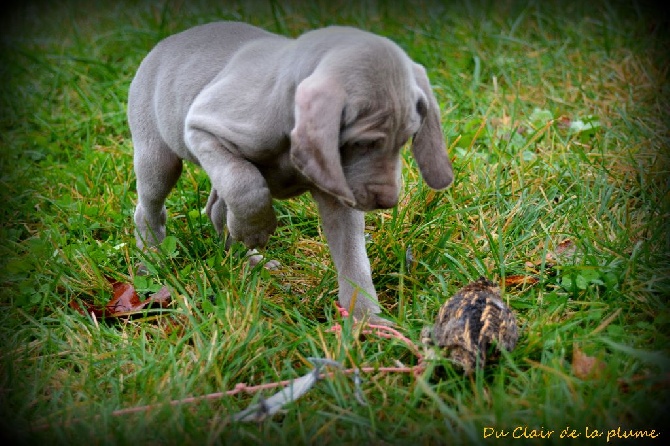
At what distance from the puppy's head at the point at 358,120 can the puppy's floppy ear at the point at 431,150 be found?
139 mm

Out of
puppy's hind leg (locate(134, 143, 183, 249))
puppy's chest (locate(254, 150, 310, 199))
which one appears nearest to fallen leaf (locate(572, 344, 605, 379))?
puppy's chest (locate(254, 150, 310, 199))

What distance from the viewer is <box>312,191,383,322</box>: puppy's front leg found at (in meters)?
3.94

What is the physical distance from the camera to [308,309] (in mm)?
4066

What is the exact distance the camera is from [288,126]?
361 centimetres

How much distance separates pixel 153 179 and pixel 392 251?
1.44m

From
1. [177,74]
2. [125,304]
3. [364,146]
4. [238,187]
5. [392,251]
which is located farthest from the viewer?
[392,251]

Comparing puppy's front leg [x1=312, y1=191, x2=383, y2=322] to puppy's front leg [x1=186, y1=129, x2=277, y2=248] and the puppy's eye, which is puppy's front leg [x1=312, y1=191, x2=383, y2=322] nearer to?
puppy's front leg [x1=186, y1=129, x2=277, y2=248]

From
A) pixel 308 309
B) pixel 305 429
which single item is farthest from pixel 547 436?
pixel 308 309

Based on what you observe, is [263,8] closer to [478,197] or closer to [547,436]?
[478,197]

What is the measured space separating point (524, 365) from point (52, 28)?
632 centimetres

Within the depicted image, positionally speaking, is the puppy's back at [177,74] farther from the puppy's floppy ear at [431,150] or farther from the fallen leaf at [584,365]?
the fallen leaf at [584,365]

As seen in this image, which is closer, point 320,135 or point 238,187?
point 320,135

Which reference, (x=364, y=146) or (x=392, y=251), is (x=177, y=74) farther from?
(x=392, y=251)

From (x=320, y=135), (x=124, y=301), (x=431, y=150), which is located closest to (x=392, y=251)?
(x=431, y=150)
